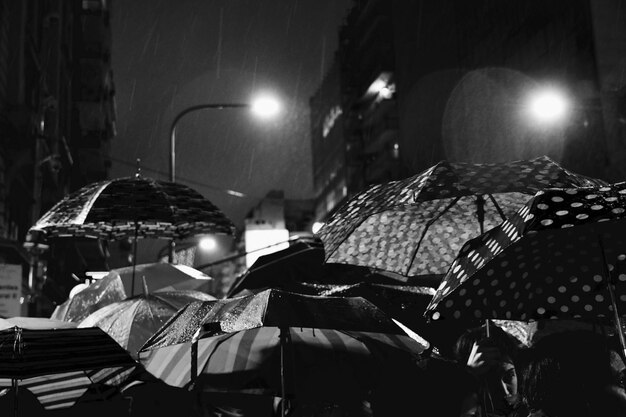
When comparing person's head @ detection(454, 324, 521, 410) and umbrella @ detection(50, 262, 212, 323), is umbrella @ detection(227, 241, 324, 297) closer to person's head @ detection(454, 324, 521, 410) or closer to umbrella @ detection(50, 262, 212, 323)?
umbrella @ detection(50, 262, 212, 323)

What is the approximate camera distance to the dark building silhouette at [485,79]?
23984 mm

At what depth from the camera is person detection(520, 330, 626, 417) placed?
468cm

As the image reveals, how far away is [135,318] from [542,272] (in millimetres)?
3825

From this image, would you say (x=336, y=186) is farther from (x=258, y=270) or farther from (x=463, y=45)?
(x=258, y=270)

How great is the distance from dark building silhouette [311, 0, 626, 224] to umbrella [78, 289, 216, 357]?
726 inches

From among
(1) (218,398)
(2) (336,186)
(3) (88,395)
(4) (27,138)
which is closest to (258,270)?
(1) (218,398)

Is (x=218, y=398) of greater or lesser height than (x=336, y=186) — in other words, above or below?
below

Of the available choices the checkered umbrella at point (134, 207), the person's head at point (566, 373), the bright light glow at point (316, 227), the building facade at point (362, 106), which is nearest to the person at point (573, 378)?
the person's head at point (566, 373)

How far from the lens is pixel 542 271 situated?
4.96 meters

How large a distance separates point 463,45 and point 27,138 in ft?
83.8

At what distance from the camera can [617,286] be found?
4957mm

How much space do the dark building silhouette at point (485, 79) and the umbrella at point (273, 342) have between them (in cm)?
1855

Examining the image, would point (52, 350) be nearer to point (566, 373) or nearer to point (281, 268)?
point (281, 268)

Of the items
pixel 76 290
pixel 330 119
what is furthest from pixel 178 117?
pixel 330 119
